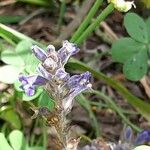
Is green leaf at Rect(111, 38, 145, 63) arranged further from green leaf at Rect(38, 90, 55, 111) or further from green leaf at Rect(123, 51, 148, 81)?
green leaf at Rect(38, 90, 55, 111)

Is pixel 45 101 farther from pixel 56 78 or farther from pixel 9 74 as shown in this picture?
pixel 56 78

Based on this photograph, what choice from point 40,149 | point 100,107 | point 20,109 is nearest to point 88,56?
point 100,107

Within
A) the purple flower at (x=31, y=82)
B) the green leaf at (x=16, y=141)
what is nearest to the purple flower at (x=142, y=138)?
the green leaf at (x=16, y=141)

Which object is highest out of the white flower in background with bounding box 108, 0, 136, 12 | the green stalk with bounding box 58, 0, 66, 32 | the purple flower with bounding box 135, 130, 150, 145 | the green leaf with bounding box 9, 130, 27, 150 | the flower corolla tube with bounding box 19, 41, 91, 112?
the green stalk with bounding box 58, 0, 66, 32

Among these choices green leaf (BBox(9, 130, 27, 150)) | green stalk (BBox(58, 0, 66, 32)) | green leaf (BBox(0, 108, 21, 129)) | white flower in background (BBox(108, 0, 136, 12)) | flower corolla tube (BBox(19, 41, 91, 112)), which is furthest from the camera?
green stalk (BBox(58, 0, 66, 32))

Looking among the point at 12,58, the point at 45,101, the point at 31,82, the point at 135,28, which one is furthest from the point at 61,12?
the point at 31,82

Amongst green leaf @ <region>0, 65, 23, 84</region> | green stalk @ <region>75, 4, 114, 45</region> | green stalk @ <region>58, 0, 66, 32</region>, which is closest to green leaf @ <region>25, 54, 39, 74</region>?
green leaf @ <region>0, 65, 23, 84</region>
